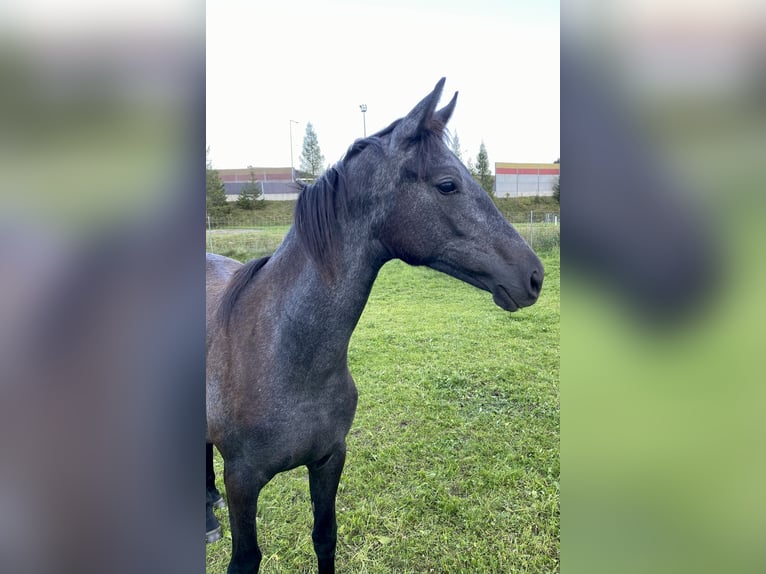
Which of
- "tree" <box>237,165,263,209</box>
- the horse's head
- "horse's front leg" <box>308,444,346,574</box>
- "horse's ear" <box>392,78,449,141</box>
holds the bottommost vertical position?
"horse's front leg" <box>308,444,346,574</box>

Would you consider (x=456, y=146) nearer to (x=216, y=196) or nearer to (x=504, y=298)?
(x=504, y=298)

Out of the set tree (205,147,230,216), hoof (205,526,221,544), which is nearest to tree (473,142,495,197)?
tree (205,147,230,216)

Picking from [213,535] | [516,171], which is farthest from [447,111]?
[213,535]

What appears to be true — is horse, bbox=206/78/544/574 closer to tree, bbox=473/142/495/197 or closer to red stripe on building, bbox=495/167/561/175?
tree, bbox=473/142/495/197

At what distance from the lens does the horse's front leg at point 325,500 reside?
1.57 meters

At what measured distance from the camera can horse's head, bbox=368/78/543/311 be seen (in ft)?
3.73

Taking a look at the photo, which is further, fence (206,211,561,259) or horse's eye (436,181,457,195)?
fence (206,211,561,259)

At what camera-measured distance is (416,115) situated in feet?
3.78
